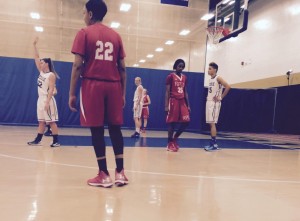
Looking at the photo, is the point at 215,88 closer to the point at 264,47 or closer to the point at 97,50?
the point at 97,50

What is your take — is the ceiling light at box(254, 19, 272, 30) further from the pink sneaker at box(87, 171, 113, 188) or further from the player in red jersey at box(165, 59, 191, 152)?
the pink sneaker at box(87, 171, 113, 188)

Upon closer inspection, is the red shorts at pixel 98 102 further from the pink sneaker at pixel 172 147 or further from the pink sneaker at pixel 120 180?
the pink sneaker at pixel 172 147

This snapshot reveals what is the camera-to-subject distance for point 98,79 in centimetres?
302

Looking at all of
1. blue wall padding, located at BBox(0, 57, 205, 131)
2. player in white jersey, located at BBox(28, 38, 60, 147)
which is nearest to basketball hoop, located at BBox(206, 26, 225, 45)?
blue wall padding, located at BBox(0, 57, 205, 131)

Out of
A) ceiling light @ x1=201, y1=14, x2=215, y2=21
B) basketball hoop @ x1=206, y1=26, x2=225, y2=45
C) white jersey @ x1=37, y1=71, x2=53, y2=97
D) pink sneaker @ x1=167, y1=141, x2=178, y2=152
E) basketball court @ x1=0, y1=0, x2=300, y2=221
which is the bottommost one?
basketball court @ x1=0, y1=0, x2=300, y2=221

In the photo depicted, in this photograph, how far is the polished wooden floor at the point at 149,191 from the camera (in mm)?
2303

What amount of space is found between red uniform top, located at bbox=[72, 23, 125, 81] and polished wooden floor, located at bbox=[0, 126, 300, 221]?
1160 mm

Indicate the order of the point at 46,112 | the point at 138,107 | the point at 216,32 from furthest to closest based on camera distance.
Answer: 1. the point at 216,32
2. the point at 138,107
3. the point at 46,112

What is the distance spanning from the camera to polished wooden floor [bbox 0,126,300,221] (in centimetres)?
230

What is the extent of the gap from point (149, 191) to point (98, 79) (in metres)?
1.22

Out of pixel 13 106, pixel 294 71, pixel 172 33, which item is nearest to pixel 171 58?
pixel 172 33

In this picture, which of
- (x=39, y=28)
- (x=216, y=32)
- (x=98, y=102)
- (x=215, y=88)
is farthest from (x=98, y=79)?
(x=39, y=28)

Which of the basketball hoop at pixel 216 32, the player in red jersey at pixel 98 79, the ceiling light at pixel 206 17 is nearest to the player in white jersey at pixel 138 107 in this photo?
the basketball hoop at pixel 216 32

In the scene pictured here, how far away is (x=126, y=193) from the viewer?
2852mm
